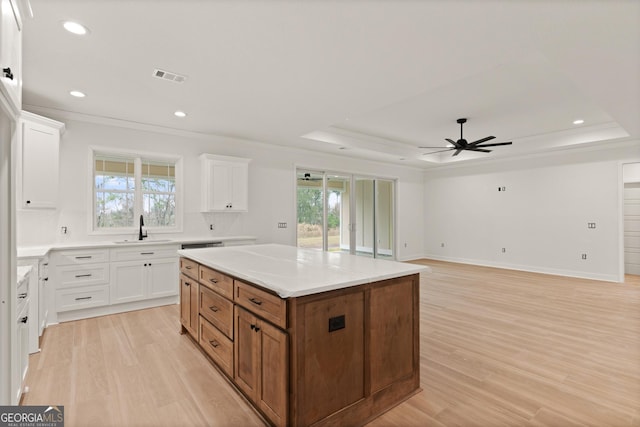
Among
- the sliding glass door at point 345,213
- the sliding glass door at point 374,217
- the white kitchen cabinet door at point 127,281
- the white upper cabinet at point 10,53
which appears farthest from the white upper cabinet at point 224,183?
the white upper cabinet at point 10,53

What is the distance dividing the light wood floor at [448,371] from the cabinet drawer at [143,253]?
0.72 m

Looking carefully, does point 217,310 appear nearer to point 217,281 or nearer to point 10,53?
point 217,281

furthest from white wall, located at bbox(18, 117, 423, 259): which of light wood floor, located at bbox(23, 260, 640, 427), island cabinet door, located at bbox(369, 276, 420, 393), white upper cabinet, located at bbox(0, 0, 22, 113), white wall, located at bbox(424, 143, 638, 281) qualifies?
island cabinet door, located at bbox(369, 276, 420, 393)

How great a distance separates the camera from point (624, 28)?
213 centimetres

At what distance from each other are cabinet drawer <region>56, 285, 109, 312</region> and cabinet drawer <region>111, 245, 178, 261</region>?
0.40 m

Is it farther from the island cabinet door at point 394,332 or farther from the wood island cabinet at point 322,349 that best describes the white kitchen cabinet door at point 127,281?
the island cabinet door at point 394,332

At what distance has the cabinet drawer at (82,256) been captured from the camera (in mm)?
3699

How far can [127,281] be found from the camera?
13.4 feet

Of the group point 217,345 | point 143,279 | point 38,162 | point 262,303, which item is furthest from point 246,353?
point 38,162

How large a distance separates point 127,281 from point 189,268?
161cm

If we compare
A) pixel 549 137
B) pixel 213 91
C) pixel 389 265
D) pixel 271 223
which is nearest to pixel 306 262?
pixel 389 265

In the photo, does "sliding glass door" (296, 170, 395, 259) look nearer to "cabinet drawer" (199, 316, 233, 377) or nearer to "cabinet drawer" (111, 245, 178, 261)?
"cabinet drawer" (111, 245, 178, 261)

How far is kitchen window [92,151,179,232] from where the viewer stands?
4480 mm

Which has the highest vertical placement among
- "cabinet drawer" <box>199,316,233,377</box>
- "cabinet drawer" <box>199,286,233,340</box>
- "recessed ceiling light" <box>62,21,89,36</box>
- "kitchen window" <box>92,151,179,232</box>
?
"recessed ceiling light" <box>62,21,89,36</box>
